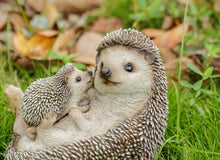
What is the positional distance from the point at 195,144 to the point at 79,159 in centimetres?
138

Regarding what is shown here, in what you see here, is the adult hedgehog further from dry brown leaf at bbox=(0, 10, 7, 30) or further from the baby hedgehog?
dry brown leaf at bbox=(0, 10, 7, 30)

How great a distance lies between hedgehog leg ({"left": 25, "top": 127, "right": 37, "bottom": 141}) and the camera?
9.79ft

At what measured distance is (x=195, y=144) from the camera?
11.5ft

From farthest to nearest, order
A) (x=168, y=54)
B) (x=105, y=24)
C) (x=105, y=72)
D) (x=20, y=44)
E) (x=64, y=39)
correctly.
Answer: (x=105, y=24), (x=64, y=39), (x=20, y=44), (x=168, y=54), (x=105, y=72)

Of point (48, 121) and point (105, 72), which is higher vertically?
point (105, 72)

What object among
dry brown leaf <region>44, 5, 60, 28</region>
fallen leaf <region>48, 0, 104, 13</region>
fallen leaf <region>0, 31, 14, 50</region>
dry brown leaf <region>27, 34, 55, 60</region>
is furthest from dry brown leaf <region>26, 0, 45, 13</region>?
dry brown leaf <region>27, 34, 55, 60</region>

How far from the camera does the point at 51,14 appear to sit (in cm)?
698

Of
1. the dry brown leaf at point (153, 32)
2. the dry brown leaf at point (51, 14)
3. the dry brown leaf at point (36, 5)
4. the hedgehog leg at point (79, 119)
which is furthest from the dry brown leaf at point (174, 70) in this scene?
the dry brown leaf at point (36, 5)

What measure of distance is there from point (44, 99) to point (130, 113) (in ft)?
2.67

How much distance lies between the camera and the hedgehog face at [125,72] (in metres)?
→ 2.96

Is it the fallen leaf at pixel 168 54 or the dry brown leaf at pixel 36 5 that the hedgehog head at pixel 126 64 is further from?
the dry brown leaf at pixel 36 5

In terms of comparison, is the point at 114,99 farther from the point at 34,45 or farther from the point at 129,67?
the point at 34,45

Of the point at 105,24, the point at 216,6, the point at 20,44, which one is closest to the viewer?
the point at 20,44

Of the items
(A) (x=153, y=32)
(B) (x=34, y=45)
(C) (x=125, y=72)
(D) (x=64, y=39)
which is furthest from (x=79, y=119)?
(A) (x=153, y=32)
